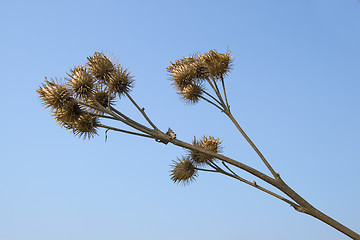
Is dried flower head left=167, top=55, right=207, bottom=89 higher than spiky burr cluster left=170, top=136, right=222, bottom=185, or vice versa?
dried flower head left=167, top=55, right=207, bottom=89

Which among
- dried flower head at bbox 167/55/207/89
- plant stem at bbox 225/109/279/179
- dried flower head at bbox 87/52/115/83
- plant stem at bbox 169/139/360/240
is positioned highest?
dried flower head at bbox 167/55/207/89

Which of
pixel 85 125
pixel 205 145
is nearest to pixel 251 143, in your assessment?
pixel 205 145

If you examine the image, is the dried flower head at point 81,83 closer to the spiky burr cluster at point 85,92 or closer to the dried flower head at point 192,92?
the spiky burr cluster at point 85,92

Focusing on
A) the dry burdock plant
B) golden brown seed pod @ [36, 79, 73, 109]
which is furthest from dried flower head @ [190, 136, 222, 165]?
golden brown seed pod @ [36, 79, 73, 109]

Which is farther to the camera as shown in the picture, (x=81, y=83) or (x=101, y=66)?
(x=101, y=66)

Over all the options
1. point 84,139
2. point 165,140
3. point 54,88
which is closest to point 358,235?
point 165,140

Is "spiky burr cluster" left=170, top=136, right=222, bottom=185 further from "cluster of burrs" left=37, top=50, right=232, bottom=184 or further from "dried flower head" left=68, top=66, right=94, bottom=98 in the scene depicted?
"dried flower head" left=68, top=66, right=94, bottom=98

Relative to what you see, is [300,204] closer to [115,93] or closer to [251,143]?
[251,143]
